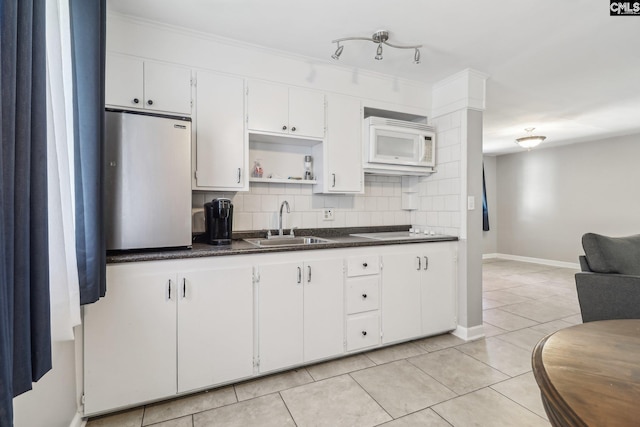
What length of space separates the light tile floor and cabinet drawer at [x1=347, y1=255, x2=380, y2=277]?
70 cm

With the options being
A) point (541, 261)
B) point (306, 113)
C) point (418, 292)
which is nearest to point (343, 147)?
point (306, 113)

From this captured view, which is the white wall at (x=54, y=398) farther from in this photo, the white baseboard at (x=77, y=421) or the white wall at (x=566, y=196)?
the white wall at (x=566, y=196)

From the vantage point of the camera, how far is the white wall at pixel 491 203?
732 centimetres

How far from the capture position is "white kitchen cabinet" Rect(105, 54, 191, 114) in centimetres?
208

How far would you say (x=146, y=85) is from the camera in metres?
2.17

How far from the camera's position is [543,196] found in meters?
6.52

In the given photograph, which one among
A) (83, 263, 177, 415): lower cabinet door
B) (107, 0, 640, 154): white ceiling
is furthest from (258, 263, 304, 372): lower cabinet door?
(107, 0, 640, 154): white ceiling

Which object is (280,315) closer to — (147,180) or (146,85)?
(147,180)

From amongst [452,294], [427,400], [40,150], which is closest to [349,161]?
[452,294]

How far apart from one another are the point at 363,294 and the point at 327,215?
939 millimetres

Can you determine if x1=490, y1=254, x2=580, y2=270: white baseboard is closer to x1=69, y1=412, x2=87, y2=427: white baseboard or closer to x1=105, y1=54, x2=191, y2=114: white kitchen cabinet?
x1=105, y1=54, x2=191, y2=114: white kitchen cabinet

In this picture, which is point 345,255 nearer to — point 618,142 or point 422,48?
point 422,48

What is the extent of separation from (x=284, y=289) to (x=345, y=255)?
21.8 inches

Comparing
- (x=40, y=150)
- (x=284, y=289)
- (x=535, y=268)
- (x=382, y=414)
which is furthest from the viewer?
(x=535, y=268)
